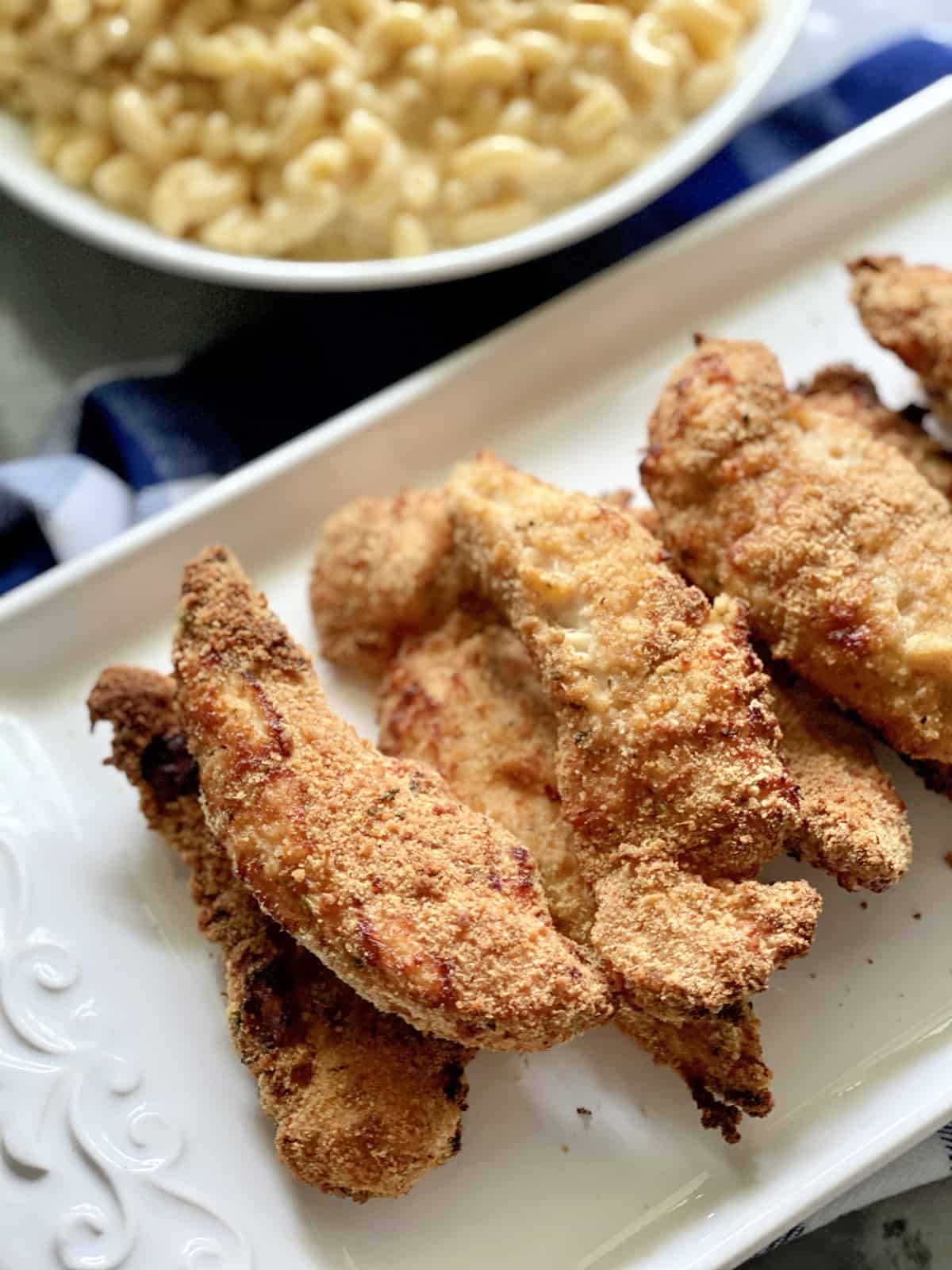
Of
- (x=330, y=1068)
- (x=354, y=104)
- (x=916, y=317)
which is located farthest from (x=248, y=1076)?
(x=354, y=104)

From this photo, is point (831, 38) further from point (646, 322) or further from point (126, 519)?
point (126, 519)

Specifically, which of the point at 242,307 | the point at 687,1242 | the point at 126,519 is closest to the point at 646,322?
the point at 242,307

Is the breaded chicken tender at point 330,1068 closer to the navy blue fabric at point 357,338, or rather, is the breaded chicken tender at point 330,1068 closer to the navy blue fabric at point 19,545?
the navy blue fabric at point 19,545

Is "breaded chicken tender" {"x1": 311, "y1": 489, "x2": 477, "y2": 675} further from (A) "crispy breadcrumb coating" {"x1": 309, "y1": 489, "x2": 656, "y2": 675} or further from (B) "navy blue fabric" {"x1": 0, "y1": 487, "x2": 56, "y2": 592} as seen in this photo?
(B) "navy blue fabric" {"x1": 0, "y1": 487, "x2": 56, "y2": 592}

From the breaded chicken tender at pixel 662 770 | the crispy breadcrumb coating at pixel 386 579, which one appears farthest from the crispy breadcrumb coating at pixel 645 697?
the crispy breadcrumb coating at pixel 386 579

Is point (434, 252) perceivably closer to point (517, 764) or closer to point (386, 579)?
point (386, 579)

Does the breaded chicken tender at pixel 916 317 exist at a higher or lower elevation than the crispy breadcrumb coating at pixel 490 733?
higher

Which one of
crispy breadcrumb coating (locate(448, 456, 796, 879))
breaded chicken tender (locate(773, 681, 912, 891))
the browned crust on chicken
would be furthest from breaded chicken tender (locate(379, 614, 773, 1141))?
breaded chicken tender (locate(773, 681, 912, 891))
